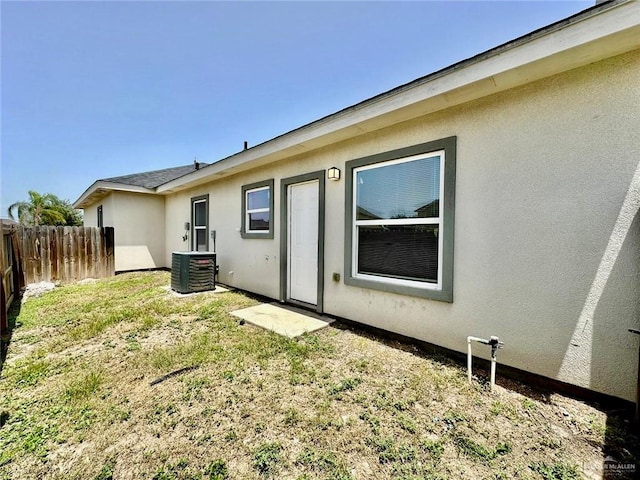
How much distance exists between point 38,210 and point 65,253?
727 inches

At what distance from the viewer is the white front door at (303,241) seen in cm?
491

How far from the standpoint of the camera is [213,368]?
9.36ft

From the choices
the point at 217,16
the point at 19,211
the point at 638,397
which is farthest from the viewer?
the point at 19,211

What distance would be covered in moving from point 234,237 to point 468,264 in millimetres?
5619

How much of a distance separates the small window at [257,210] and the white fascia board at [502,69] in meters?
1.97

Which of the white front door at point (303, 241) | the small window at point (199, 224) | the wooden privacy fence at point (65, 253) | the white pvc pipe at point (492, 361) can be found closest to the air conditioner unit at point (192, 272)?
the small window at point (199, 224)

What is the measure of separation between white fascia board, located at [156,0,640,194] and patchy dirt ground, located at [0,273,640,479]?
9.91 feet

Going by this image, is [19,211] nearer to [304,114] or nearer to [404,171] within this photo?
[304,114]


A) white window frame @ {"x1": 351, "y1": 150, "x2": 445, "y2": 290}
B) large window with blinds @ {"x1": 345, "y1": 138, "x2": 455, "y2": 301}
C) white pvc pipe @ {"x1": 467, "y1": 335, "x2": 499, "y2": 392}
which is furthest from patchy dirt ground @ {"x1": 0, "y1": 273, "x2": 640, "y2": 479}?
large window with blinds @ {"x1": 345, "y1": 138, "x2": 455, "y2": 301}

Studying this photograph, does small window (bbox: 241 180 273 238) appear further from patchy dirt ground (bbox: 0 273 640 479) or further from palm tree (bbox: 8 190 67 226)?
palm tree (bbox: 8 190 67 226)

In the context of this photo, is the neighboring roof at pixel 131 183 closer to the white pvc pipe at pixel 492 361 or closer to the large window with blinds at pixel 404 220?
the large window with blinds at pixel 404 220

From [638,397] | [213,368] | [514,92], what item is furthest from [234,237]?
[638,397]

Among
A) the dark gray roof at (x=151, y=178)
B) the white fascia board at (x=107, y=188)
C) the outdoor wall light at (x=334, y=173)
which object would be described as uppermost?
the dark gray roof at (x=151, y=178)

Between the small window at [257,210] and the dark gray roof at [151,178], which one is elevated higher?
the dark gray roof at [151,178]
